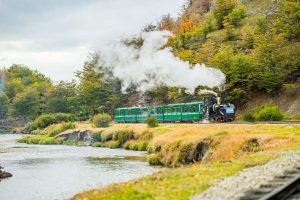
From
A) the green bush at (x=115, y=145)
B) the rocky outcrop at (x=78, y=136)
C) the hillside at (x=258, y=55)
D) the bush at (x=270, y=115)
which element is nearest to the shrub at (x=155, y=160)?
the bush at (x=270, y=115)

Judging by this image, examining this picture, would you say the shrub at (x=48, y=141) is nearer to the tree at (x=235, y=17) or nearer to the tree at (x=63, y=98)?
the tree at (x=63, y=98)

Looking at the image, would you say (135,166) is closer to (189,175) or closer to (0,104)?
(189,175)

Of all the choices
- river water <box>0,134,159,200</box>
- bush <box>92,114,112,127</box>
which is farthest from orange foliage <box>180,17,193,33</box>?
river water <box>0,134,159,200</box>

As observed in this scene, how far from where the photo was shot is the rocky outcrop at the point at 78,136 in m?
74.8

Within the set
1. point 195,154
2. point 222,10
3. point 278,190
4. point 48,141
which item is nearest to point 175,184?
point 278,190

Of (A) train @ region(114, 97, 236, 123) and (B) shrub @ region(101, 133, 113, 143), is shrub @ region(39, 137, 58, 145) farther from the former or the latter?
(B) shrub @ region(101, 133, 113, 143)

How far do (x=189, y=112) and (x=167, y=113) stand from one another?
689 centimetres

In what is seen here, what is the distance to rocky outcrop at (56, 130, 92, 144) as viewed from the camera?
74.8 m

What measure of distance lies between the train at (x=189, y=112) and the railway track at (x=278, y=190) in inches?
1484

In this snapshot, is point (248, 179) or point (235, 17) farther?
point (235, 17)

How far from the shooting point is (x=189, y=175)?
60.7 feet

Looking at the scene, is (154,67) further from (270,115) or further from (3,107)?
(3,107)

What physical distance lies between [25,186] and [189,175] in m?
15.2

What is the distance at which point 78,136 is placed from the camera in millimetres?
78188
